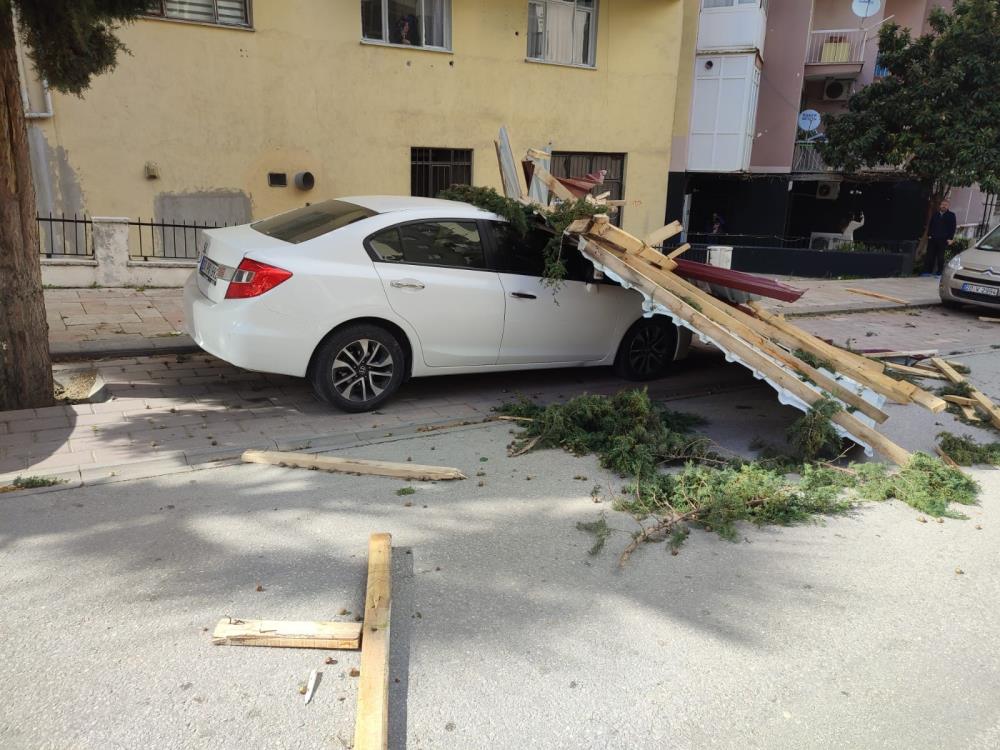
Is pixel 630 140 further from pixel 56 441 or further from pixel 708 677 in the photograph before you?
pixel 708 677

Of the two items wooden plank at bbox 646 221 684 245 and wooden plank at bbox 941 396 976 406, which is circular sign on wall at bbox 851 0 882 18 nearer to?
wooden plank at bbox 941 396 976 406

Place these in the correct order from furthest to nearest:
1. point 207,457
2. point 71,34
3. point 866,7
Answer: point 866,7 < point 71,34 < point 207,457

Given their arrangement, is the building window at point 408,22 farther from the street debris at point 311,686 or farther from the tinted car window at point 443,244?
the street debris at point 311,686

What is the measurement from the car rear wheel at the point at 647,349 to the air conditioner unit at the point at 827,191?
2128 centimetres

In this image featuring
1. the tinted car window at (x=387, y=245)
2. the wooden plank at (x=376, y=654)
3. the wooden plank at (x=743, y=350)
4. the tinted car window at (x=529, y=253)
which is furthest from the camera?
the tinted car window at (x=529, y=253)

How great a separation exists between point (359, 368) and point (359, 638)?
3225 millimetres

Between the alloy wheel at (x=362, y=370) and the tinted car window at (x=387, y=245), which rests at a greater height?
the tinted car window at (x=387, y=245)

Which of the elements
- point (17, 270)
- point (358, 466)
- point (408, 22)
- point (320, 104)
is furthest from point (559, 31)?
point (358, 466)

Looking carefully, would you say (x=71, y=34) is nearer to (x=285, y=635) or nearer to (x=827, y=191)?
(x=285, y=635)

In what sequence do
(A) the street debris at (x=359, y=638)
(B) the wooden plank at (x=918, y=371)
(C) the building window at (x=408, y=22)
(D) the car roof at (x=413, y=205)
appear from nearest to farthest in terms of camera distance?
1. (A) the street debris at (x=359, y=638)
2. (D) the car roof at (x=413, y=205)
3. (B) the wooden plank at (x=918, y=371)
4. (C) the building window at (x=408, y=22)

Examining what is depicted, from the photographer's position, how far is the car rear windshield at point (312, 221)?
20.8 ft

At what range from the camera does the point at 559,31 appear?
55.0ft

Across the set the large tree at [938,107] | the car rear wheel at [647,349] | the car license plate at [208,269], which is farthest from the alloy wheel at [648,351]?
the large tree at [938,107]

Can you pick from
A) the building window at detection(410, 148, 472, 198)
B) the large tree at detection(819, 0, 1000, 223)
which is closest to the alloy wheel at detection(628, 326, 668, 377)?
the building window at detection(410, 148, 472, 198)
